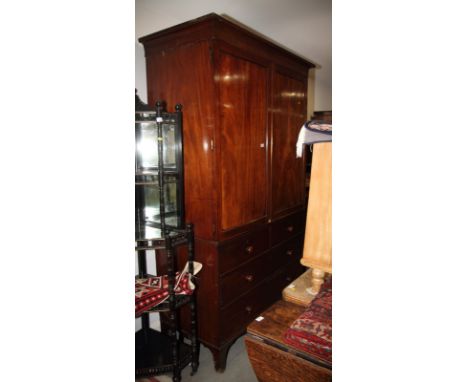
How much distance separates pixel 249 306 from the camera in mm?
2184

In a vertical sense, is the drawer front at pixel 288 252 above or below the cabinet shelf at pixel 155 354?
above

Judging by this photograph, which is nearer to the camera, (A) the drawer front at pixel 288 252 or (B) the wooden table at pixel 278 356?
(B) the wooden table at pixel 278 356

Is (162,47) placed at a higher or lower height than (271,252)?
higher

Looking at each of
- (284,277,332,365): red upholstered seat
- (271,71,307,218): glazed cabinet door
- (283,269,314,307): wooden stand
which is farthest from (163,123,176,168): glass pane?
(284,277,332,365): red upholstered seat

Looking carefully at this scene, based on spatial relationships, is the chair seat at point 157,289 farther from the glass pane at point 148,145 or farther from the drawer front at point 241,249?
the glass pane at point 148,145

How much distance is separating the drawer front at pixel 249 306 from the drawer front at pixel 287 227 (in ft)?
1.00

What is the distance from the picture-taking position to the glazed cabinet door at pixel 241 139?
1.85 m

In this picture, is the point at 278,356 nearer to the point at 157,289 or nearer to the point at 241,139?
the point at 157,289

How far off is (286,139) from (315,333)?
1632 mm

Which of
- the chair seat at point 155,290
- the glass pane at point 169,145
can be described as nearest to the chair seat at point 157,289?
the chair seat at point 155,290
